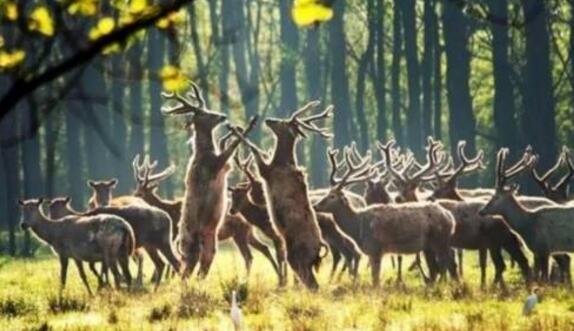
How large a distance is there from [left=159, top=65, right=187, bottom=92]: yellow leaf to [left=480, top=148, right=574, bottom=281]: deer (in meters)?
9.92

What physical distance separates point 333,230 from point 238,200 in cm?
139

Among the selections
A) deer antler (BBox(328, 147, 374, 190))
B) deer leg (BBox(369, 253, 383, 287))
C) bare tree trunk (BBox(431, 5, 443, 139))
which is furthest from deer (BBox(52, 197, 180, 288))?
bare tree trunk (BBox(431, 5, 443, 139))

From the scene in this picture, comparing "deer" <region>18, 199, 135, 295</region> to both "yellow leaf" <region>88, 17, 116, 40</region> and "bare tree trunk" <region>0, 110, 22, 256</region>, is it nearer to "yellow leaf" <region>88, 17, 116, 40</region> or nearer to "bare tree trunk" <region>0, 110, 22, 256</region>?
"yellow leaf" <region>88, 17, 116, 40</region>

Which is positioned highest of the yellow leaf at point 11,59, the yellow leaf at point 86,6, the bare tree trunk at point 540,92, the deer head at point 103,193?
the bare tree trunk at point 540,92

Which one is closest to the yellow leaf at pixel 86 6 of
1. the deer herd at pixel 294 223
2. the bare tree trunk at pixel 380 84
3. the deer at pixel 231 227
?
the deer herd at pixel 294 223

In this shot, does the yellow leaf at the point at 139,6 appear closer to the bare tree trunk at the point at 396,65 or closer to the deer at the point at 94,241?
the deer at the point at 94,241

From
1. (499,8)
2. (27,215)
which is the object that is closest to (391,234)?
(27,215)

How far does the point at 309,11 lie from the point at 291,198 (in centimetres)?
1053

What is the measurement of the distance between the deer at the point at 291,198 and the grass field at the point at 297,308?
1.44ft

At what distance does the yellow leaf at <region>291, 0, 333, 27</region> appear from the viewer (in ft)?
15.9

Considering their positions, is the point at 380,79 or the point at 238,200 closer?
the point at 238,200

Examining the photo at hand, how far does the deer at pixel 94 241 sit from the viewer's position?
1584cm

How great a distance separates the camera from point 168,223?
56.2ft

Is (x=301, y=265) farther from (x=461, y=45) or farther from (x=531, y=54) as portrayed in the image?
(x=461, y=45)
